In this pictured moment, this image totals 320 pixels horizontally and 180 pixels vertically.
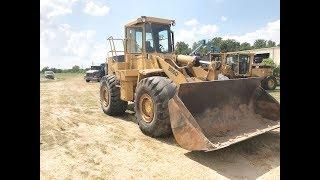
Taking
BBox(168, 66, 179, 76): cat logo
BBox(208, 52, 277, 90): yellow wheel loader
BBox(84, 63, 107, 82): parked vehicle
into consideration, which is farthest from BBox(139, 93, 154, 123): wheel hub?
BBox(84, 63, 107, 82): parked vehicle

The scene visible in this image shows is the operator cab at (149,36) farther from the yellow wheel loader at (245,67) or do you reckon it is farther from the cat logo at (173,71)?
the yellow wheel loader at (245,67)

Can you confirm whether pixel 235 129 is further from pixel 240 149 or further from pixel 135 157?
pixel 135 157

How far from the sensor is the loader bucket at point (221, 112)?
554 centimetres

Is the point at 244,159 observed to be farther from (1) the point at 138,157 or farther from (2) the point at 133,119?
(2) the point at 133,119

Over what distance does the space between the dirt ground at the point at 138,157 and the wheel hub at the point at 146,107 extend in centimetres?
42

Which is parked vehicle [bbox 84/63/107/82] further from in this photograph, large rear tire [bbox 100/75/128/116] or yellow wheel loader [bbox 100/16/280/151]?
yellow wheel loader [bbox 100/16/280/151]

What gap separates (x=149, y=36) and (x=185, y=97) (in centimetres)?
275

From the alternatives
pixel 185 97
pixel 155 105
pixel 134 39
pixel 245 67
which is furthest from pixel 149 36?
pixel 245 67

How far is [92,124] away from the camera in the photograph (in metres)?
8.25

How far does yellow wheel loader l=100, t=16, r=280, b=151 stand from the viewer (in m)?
5.71

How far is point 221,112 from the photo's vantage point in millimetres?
6621

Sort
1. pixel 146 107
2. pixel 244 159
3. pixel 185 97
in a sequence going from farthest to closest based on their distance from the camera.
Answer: pixel 146 107, pixel 185 97, pixel 244 159

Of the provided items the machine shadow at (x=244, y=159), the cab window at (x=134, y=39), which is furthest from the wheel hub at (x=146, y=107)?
the cab window at (x=134, y=39)
